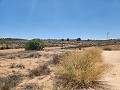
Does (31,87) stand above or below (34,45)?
below

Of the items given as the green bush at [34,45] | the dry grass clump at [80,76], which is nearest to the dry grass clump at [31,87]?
the dry grass clump at [80,76]

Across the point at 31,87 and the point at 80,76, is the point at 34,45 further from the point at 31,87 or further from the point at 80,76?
the point at 80,76

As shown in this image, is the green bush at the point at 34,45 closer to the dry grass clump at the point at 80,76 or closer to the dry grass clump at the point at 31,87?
the dry grass clump at the point at 80,76

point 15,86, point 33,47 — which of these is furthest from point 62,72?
point 33,47

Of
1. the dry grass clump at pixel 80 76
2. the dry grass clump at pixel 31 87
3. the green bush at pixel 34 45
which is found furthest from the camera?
the green bush at pixel 34 45

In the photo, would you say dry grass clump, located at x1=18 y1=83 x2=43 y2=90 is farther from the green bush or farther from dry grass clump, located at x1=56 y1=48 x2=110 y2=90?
the green bush

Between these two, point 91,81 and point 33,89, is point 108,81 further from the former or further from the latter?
point 33,89

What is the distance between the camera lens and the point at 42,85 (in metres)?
12.5

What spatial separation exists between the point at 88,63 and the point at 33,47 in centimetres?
4494

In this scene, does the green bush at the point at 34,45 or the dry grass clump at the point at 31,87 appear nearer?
the dry grass clump at the point at 31,87

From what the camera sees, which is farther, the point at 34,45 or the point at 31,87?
the point at 34,45

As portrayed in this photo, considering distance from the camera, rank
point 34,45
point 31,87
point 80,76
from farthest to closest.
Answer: point 34,45 < point 31,87 < point 80,76

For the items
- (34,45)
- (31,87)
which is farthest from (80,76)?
(34,45)

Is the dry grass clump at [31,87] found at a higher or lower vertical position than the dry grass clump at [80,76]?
lower
